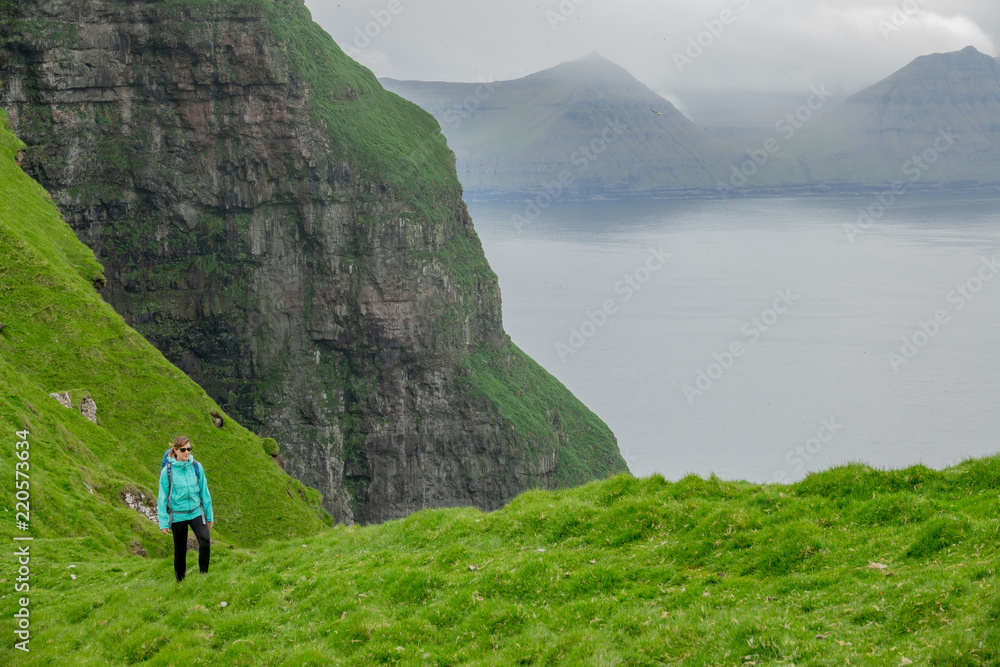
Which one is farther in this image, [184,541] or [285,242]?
[285,242]

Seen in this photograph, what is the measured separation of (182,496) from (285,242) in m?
144

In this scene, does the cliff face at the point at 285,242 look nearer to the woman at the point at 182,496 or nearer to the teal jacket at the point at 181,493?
the woman at the point at 182,496

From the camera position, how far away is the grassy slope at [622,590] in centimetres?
1379

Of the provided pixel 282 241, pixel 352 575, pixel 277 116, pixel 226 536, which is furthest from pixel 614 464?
pixel 352 575

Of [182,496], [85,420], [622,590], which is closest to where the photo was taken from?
[622,590]

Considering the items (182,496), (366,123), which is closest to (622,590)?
(182,496)

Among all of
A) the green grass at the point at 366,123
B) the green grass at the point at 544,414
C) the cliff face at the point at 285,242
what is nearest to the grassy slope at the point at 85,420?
the cliff face at the point at 285,242

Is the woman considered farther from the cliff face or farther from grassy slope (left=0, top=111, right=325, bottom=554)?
the cliff face

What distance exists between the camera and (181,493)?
758 inches

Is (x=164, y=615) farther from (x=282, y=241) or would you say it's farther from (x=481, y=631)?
(x=282, y=241)

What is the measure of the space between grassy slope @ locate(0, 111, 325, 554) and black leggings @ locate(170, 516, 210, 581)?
8.20 m

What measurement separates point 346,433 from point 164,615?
141 meters

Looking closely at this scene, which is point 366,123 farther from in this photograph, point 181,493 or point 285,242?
point 181,493

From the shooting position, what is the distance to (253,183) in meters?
154
